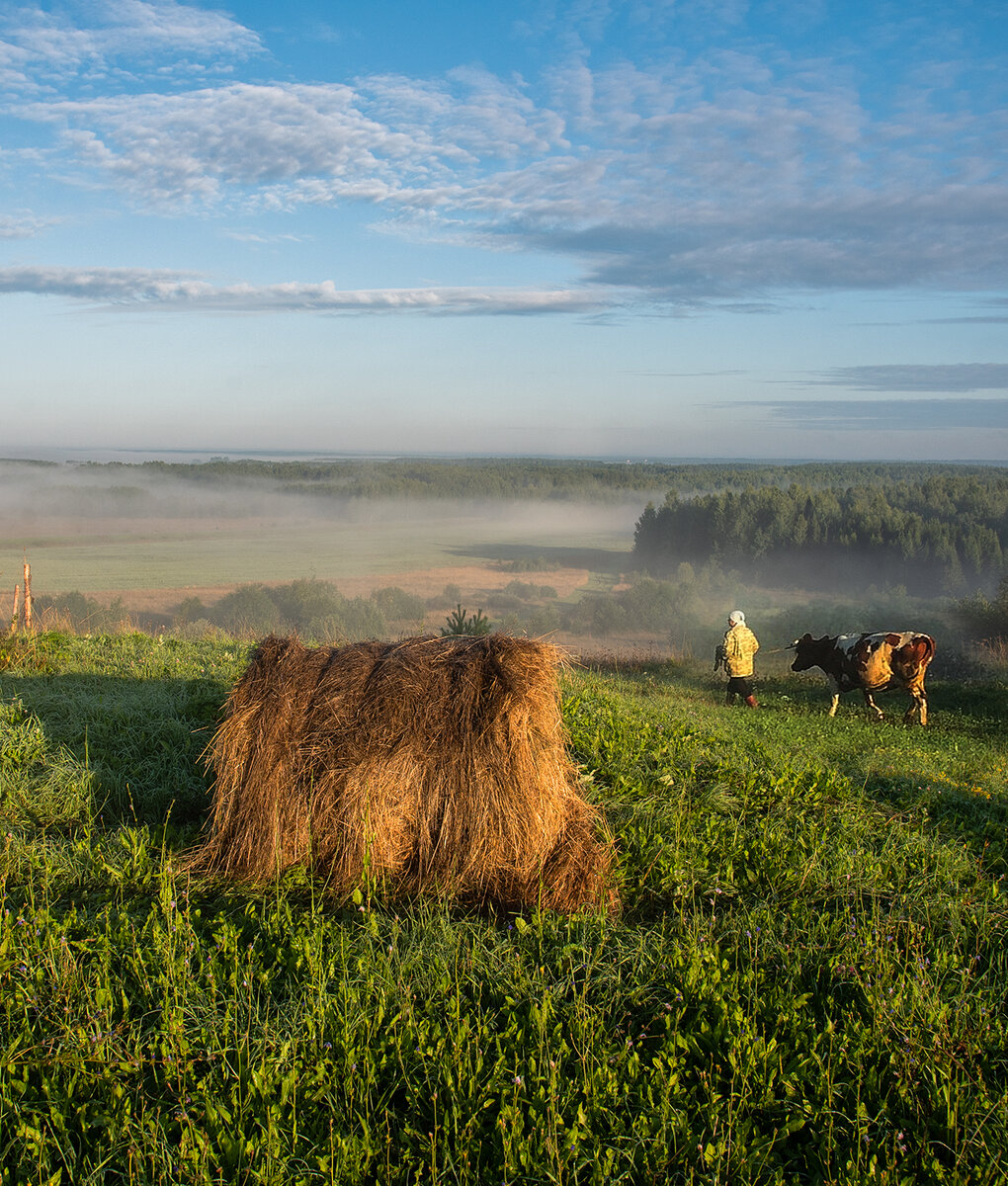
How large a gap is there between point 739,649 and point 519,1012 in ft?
39.3

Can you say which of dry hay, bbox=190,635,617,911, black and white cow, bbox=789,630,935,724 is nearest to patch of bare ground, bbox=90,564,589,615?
black and white cow, bbox=789,630,935,724

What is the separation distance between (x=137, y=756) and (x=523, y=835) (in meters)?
3.70

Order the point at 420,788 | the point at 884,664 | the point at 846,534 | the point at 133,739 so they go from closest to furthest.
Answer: the point at 420,788 → the point at 133,739 → the point at 884,664 → the point at 846,534

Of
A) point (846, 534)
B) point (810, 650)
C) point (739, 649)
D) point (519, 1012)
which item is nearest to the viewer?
point (519, 1012)

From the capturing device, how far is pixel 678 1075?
3.24 m

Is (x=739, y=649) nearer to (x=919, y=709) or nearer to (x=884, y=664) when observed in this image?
(x=884, y=664)

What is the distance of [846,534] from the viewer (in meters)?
62.6

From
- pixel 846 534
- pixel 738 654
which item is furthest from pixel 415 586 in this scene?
pixel 738 654

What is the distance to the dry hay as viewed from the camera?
16.2 feet

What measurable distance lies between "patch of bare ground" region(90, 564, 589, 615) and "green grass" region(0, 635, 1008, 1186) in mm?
38648

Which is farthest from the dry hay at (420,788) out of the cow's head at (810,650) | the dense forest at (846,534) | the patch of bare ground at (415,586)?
the dense forest at (846,534)

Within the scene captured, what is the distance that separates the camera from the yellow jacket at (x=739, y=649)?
14.8m

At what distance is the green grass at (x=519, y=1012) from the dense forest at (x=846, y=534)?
58.0 meters

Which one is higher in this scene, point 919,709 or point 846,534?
point 846,534
